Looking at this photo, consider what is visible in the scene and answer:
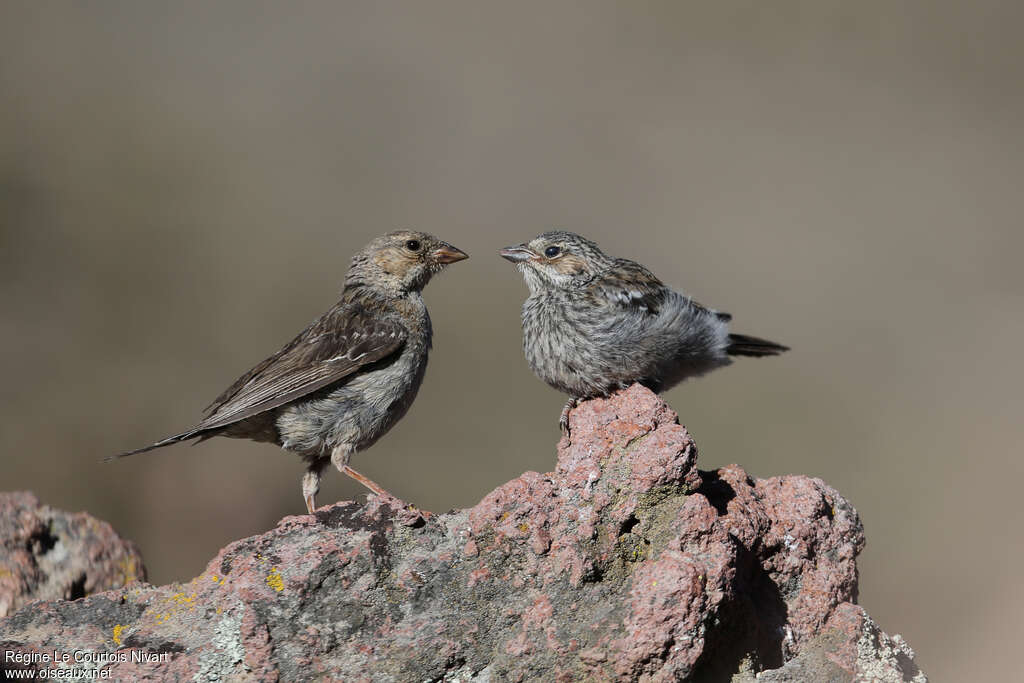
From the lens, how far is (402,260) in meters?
6.25

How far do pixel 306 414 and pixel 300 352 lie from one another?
1.28 feet

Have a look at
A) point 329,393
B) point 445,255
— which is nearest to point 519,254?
point 445,255

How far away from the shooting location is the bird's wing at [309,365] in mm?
5379

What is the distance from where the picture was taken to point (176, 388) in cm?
1127

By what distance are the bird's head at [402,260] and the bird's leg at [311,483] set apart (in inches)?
45.0

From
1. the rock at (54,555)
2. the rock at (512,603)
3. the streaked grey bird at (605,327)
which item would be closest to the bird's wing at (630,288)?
the streaked grey bird at (605,327)

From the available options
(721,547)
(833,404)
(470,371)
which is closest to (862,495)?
(833,404)

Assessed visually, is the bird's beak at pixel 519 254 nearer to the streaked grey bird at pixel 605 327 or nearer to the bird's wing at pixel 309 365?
the streaked grey bird at pixel 605 327

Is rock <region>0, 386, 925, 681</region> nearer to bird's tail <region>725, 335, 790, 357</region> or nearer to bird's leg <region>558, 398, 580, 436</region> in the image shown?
bird's leg <region>558, 398, 580, 436</region>

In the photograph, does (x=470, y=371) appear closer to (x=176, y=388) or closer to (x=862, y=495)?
(x=176, y=388)

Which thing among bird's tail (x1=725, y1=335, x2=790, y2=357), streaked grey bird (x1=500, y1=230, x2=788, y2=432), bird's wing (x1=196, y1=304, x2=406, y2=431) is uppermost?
bird's tail (x1=725, y1=335, x2=790, y2=357)

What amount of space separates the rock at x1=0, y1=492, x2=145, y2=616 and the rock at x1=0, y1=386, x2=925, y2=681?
1.09 metres

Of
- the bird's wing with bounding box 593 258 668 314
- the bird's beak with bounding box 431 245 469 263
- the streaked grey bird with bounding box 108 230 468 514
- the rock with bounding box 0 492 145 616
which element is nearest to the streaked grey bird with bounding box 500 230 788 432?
the bird's wing with bounding box 593 258 668 314

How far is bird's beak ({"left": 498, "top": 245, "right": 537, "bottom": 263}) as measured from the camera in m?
Answer: 5.81
